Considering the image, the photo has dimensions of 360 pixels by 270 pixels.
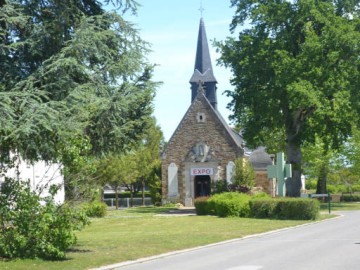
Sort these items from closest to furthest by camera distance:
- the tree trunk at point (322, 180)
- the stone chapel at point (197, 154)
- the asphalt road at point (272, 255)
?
the asphalt road at point (272, 255) < the stone chapel at point (197, 154) < the tree trunk at point (322, 180)

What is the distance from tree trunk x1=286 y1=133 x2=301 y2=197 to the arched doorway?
12139 millimetres

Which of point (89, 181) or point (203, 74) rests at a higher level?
point (203, 74)

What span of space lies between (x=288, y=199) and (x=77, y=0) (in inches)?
722

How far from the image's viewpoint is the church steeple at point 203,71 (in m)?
63.7

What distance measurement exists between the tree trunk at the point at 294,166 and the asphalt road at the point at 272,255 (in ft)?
66.1

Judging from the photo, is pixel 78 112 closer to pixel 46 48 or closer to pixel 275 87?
pixel 46 48

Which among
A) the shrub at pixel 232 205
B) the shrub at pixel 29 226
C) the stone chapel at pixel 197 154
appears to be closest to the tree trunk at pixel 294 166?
the shrub at pixel 232 205

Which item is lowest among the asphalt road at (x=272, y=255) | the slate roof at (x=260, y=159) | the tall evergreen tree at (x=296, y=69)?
the asphalt road at (x=272, y=255)

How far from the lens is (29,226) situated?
14.6 metres

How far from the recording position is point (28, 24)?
618 inches

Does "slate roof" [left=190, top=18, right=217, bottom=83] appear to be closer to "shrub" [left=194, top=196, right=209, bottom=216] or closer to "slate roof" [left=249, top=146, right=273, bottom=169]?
"slate roof" [left=249, top=146, right=273, bottom=169]

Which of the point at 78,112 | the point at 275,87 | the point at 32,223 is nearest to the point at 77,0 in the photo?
the point at 78,112

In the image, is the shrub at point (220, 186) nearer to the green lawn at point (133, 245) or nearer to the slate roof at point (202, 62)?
the slate roof at point (202, 62)

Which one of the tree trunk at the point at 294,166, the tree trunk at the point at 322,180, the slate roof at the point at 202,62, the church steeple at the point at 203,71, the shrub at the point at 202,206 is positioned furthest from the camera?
the slate roof at the point at 202,62
